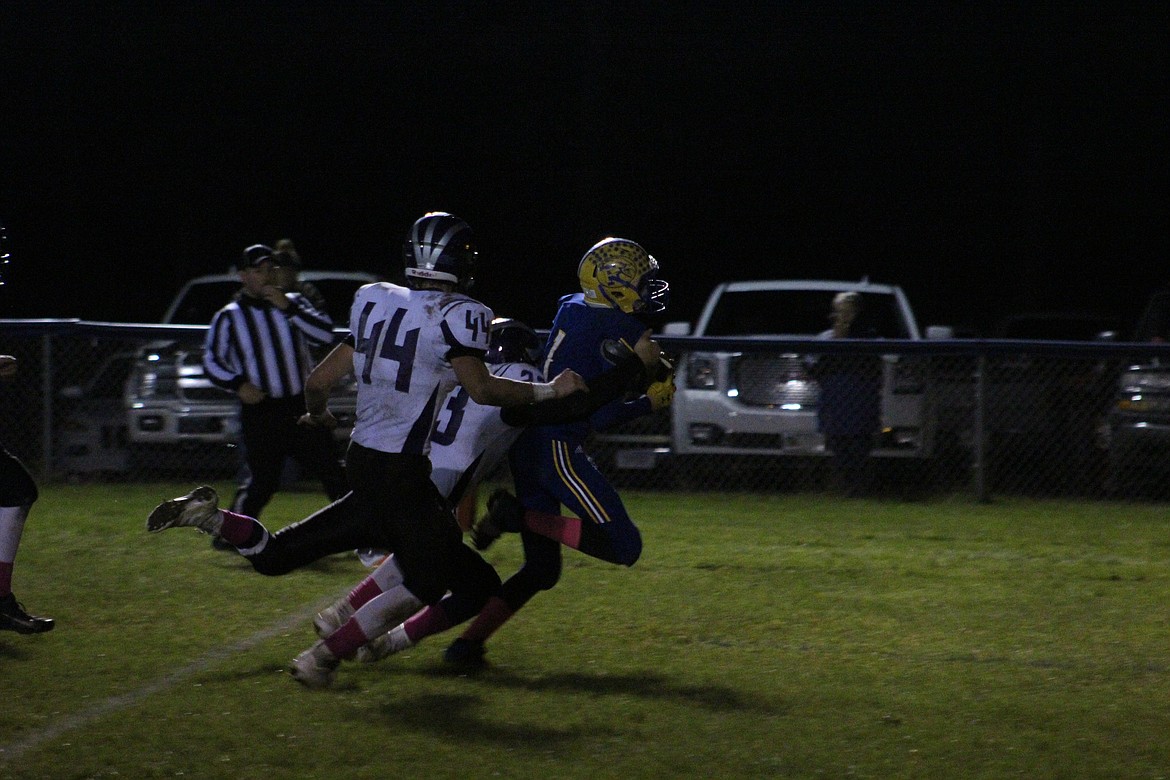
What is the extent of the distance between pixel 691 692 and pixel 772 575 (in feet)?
9.71

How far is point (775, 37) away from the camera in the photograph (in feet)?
110

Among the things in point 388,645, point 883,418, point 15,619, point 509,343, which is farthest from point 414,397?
point 883,418

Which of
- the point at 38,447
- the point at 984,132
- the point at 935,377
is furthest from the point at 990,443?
the point at 984,132

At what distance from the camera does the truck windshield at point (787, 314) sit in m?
13.7

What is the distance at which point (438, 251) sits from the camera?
5773 millimetres

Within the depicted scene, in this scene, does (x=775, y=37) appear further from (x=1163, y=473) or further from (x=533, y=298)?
(x=1163, y=473)

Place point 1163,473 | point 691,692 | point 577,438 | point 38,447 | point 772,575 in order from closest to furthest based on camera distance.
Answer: point 691,692
point 577,438
point 772,575
point 1163,473
point 38,447

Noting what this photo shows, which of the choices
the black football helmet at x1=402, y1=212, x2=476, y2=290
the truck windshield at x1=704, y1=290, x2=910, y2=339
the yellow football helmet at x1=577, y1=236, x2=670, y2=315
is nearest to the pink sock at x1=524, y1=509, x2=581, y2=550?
the yellow football helmet at x1=577, y1=236, x2=670, y2=315

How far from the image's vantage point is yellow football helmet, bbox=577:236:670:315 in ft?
21.0

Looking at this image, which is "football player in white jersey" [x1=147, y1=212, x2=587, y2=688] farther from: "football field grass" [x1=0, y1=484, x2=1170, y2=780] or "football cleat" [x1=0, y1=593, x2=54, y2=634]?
"football cleat" [x1=0, y1=593, x2=54, y2=634]

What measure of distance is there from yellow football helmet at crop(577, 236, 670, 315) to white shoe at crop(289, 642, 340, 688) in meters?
1.76

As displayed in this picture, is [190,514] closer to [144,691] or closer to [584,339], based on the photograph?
[144,691]

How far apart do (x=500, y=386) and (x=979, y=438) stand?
7.56 meters

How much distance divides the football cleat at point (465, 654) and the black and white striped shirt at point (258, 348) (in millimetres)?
3377
